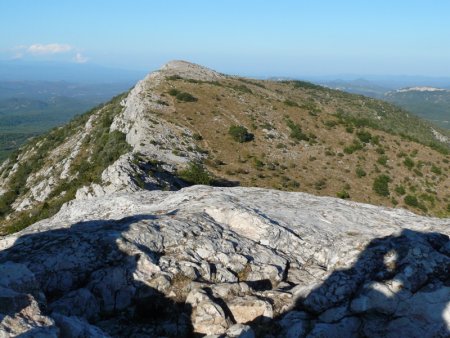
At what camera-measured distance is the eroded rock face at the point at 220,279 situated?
967 cm

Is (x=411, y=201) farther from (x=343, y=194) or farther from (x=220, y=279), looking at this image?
(x=220, y=279)

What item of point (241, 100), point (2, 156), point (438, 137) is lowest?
point (2, 156)

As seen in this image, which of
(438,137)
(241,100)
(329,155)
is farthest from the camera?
(438,137)

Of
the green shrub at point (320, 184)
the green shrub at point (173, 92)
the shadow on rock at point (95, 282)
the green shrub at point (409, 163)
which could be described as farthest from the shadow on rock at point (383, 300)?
A: the green shrub at point (173, 92)

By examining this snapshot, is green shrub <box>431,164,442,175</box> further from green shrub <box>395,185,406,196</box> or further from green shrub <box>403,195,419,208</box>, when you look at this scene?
green shrub <box>403,195,419,208</box>

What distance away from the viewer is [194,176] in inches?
1404

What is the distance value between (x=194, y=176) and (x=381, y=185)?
2186cm

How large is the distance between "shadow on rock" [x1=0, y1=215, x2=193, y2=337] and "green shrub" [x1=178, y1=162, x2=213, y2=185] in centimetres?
2225

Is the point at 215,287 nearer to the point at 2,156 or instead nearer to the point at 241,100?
the point at 241,100

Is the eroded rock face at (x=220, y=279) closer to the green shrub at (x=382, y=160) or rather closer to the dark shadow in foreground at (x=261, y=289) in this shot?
the dark shadow in foreground at (x=261, y=289)

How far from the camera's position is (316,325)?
980 centimetres

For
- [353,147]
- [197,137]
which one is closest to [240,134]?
[197,137]

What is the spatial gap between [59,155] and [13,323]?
166 feet

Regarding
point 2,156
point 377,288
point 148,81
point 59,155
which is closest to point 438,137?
point 148,81
